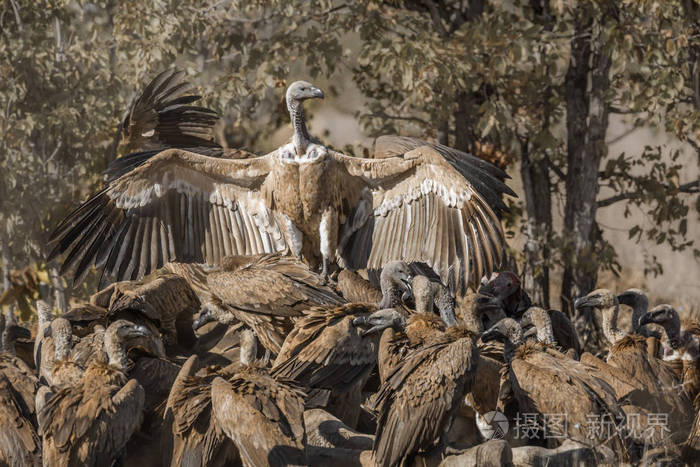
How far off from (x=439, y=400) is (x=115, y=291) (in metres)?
3.31

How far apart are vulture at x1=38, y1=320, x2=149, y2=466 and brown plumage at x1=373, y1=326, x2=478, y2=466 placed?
4.03 feet

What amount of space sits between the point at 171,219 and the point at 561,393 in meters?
3.46

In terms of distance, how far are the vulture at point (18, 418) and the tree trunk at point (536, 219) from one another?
233 inches

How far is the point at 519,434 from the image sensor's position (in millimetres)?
5988

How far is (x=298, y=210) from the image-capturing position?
8.01 metres

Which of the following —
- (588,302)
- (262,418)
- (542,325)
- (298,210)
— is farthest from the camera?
(298,210)

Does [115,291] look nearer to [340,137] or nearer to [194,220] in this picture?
[194,220]

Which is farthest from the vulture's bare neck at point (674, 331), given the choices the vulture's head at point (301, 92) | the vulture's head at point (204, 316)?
the vulture's head at point (204, 316)

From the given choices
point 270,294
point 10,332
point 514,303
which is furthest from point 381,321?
point 10,332

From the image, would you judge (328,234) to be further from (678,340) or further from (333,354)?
(678,340)

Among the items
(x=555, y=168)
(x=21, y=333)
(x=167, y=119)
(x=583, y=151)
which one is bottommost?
(x=21, y=333)

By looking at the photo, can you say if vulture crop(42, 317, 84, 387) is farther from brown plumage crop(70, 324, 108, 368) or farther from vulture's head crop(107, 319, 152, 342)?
vulture's head crop(107, 319, 152, 342)

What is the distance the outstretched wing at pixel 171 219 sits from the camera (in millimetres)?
7906

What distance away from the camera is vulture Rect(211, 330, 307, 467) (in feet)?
17.4
